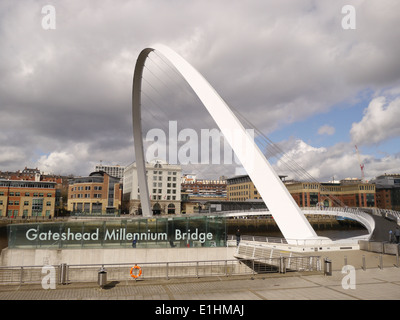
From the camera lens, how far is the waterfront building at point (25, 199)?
75188 mm

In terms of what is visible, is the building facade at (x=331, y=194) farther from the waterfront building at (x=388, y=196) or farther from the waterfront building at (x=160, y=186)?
the waterfront building at (x=160, y=186)

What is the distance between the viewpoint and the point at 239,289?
964cm

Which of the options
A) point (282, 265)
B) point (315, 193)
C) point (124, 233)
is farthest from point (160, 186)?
point (282, 265)

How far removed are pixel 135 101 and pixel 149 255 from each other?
925 inches

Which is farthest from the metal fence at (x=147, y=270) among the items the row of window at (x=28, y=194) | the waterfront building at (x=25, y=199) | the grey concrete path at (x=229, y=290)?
the row of window at (x=28, y=194)

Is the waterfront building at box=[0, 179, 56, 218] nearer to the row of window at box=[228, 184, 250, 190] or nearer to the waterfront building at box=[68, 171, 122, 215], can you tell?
the waterfront building at box=[68, 171, 122, 215]

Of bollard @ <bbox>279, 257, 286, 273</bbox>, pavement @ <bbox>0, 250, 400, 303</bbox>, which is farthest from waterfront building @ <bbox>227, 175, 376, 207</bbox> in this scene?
pavement @ <bbox>0, 250, 400, 303</bbox>

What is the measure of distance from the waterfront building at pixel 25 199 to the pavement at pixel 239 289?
245 ft

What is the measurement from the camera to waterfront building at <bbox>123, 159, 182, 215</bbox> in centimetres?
9985

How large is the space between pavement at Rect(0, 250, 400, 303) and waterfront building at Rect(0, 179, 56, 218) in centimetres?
7461

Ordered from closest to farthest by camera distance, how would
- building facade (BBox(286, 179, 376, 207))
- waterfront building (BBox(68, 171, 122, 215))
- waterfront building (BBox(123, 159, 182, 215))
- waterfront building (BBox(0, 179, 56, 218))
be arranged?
waterfront building (BBox(0, 179, 56, 218)), waterfront building (BBox(68, 171, 122, 215)), waterfront building (BBox(123, 159, 182, 215)), building facade (BBox(286, 179, 376, 207))

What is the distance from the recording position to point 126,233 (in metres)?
19.4
